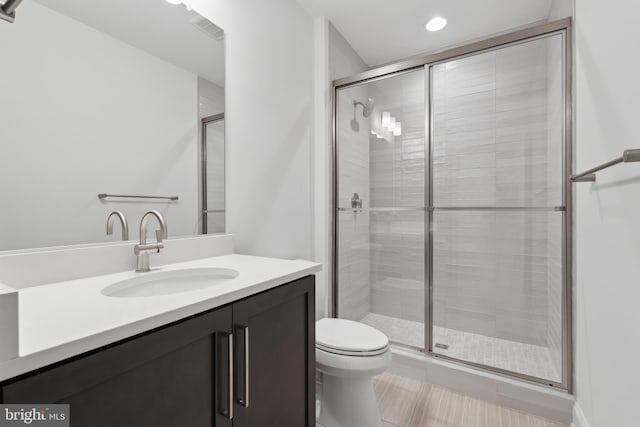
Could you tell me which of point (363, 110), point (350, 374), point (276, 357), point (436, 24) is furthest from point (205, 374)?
point (436, 24)

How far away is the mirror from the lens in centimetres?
89

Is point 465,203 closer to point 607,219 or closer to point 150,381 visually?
point 607,219

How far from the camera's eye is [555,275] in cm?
175

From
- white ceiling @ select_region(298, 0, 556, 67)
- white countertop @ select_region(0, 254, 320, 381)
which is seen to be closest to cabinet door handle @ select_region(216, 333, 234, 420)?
white countertop @ select_region(0, 254, 320, 381)

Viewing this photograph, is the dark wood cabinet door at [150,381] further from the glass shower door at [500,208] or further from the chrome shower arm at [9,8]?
the glass shower door at [500,208]

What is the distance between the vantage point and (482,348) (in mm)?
1978

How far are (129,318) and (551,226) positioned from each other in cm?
210

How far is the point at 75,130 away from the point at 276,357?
1.02 m

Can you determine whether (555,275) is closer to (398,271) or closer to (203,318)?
(398,271)

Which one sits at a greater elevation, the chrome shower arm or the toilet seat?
the chrome shower arm

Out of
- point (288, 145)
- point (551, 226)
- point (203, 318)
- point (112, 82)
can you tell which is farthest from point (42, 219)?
point (551, 226)

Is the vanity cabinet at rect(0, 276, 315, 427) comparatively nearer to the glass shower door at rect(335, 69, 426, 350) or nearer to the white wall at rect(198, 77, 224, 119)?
the white wall at rect(198, 77, 224, 119)

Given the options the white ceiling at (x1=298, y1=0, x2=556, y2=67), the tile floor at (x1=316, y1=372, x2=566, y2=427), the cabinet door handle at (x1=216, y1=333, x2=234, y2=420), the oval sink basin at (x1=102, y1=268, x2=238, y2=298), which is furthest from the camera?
the white ceiling at (x1=298, y1=0, x2=556, y2=67)

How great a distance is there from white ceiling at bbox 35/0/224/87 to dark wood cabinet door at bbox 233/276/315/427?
1.10m
